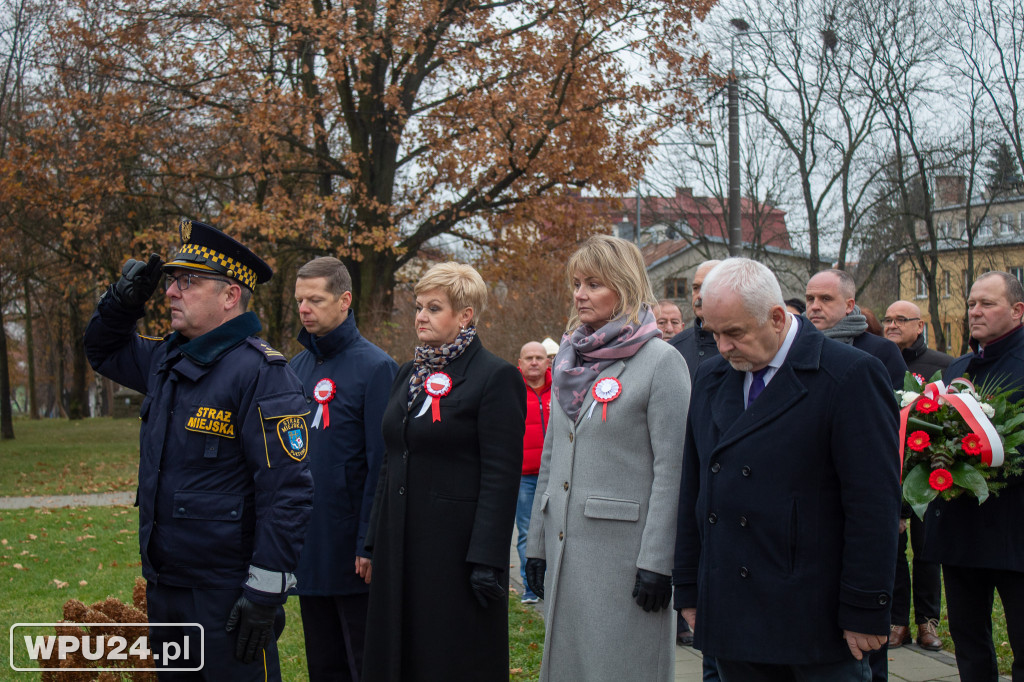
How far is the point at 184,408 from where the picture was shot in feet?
11.3

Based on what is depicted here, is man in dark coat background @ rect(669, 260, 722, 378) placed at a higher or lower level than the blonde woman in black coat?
higher

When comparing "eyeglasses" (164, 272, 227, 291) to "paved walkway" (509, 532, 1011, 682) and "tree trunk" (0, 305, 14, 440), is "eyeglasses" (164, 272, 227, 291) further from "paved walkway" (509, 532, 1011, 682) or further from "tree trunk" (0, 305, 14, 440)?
"tree trunk" (0, 305, 14, 440)

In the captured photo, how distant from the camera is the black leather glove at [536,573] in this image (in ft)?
12.6

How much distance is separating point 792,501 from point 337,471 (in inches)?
94.4

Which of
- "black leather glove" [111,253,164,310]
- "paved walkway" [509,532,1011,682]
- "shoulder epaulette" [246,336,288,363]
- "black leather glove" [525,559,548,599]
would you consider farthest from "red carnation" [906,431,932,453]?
"black leather glove" [111,253,164,310]

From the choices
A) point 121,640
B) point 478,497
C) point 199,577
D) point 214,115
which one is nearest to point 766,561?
point 478,497

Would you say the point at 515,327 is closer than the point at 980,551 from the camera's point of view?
No

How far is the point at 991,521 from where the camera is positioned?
419 centimetres

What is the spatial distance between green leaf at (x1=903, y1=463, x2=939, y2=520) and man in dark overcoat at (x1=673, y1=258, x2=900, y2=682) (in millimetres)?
1374

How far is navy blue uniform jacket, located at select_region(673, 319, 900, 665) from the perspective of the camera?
110 inches

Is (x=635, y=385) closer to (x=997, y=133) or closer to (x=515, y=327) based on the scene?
(x=515, y=327)

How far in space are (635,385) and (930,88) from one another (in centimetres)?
2001

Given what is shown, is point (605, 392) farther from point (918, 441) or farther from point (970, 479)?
point (970, 479)
